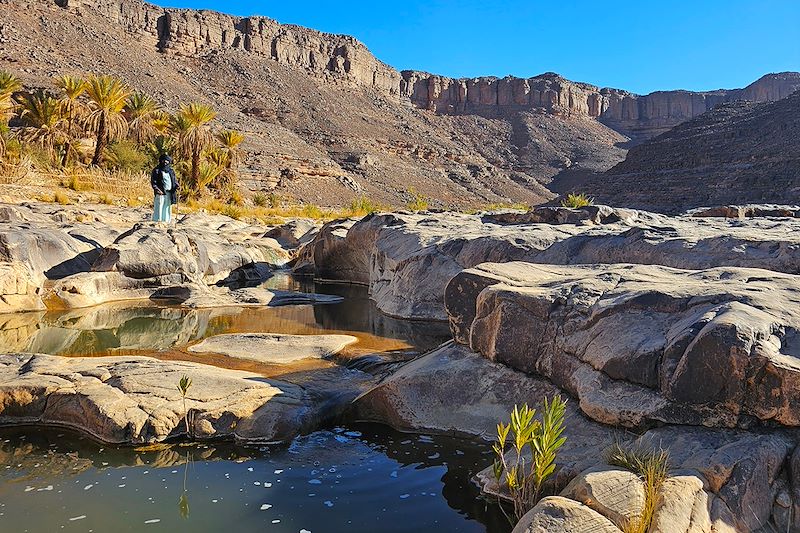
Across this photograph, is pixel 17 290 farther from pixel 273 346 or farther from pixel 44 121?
pixel 44 121

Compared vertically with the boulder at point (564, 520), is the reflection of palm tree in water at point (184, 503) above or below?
below

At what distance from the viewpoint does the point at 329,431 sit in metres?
5.64

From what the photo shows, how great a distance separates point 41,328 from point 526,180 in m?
74.1

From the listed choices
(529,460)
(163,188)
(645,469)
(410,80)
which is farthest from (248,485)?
(410,80)

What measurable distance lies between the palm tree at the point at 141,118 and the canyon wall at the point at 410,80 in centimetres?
4033

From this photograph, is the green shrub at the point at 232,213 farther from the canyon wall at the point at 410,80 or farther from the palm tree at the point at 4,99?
the canyon wall at the point at 410,80

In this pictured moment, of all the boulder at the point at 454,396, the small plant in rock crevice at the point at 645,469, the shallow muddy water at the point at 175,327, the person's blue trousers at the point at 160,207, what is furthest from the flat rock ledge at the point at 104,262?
the small plant in rock crevice at the point at 645,469

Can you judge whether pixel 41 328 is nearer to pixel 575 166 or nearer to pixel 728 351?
pixel 728 351

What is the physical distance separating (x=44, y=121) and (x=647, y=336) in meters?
30.9

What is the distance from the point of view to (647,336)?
15.1ft

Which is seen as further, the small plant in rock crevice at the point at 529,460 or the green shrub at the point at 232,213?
the green shrub at the point at 232,213

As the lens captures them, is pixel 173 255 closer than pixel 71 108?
Yes

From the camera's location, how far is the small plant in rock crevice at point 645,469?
3.34 m

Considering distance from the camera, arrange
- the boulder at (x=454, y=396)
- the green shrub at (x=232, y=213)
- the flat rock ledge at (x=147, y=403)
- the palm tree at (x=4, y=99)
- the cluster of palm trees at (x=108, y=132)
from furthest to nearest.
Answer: the cluster of palm trees at (x=108, y=132), the green shrub at (x=232, y=213), the palm tree at (x=4, y=99), the boulder at (x=454, y=396), the flat rock ledge at (x=147, y=403)
